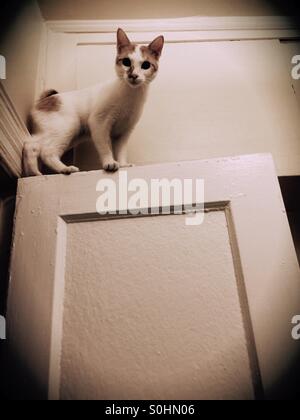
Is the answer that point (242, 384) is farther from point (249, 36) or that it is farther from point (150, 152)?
point (249, 36)

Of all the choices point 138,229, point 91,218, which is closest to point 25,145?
Result: point 91,218

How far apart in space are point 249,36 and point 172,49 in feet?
1.05

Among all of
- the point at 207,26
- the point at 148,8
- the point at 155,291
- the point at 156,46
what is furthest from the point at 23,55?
the point at 155,291

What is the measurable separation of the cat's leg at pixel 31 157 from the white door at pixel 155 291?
61 mm

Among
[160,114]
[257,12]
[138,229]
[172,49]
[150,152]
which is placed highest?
[257,12]

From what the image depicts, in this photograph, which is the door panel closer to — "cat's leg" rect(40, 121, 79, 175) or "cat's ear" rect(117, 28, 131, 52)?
"cat's leg" rect(40, 121, 79, 175)

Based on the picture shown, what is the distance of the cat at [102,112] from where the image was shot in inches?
31.7

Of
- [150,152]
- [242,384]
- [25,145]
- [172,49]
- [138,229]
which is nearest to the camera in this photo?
[242,384]

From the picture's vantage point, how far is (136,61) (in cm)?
85

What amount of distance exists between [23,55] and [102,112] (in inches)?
13.3

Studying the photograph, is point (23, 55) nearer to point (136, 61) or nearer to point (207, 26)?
point (136, 61)

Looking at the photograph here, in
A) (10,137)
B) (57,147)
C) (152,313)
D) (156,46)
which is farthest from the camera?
(156,46)

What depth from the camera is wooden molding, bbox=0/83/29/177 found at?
66cm

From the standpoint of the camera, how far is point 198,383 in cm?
53
